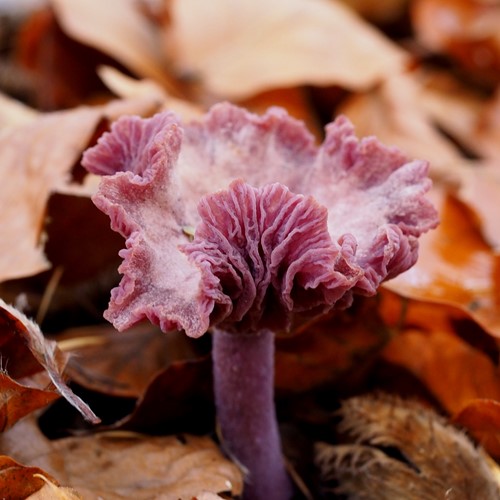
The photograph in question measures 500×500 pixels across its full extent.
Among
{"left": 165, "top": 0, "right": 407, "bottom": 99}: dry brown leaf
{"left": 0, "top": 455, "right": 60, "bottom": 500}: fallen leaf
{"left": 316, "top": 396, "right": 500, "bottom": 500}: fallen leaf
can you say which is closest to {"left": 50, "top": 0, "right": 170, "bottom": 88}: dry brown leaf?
{"left": 165, "top": 0, "right": 407, "bottom": 99}: dry brown leaf

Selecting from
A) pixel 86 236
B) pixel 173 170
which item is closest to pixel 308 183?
pixel 173 170

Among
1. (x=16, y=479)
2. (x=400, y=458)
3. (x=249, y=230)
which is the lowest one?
(x=400, y=458)

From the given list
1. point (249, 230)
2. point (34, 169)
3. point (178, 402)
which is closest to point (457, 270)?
point (178, 402)

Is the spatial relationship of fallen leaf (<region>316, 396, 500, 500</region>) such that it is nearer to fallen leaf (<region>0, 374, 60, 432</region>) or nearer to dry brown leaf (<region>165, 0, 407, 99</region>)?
fallen leaf (<region>0, 374, 60, 432</region>)

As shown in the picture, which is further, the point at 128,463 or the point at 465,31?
the point at 465,31

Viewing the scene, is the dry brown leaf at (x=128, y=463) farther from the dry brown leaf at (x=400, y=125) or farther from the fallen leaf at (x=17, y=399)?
the dry brown leaf at (x=400, y=125)

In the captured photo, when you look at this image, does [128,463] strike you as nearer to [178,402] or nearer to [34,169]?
[178,402]
